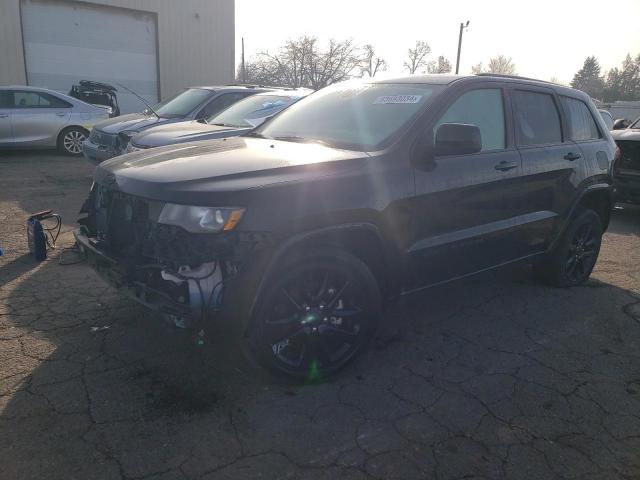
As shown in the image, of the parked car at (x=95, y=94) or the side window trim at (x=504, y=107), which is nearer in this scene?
the side window trim at (x=504, y=107)

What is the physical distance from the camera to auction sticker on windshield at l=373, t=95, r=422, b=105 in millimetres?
3498

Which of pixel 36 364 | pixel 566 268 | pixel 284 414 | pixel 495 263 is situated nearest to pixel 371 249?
pixel 284 414

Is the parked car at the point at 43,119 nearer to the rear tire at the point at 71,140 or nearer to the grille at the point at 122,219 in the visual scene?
the rear tire at the point at 71,140

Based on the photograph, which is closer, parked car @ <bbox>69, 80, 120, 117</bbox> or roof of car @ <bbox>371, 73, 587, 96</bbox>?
roof of car @ <bbox>371, 73, 587, 96</bbox>

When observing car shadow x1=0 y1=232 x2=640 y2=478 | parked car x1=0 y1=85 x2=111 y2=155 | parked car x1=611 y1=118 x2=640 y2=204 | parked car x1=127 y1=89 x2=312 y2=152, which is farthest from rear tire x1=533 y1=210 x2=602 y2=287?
parked car x1=0 y1=85 x2=111 y2=155

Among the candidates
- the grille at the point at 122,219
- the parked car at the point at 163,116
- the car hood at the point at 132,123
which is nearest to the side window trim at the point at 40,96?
the parked car at the point at 163,116

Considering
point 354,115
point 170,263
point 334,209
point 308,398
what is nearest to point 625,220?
point 354,115

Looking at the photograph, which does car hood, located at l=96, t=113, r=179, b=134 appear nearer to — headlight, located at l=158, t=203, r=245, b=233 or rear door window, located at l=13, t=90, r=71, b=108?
rear door window, located at l=13, t=90, r=71, b=108

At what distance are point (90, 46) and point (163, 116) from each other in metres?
13.3

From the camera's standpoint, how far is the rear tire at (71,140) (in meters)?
11.6

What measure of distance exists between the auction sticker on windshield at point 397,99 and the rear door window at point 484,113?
245 millimetres

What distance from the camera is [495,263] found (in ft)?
12.9

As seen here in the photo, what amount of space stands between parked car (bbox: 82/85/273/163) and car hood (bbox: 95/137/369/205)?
4774 mm

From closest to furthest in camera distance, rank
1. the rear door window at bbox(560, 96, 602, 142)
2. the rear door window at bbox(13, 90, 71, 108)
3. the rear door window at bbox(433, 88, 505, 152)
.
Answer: the rear door window at bbox(433, 88, 505, 152) → the rear door window at bbox(560, 96, 602, 142) → the rear door window at bbox(13, 90, 71, 108)
